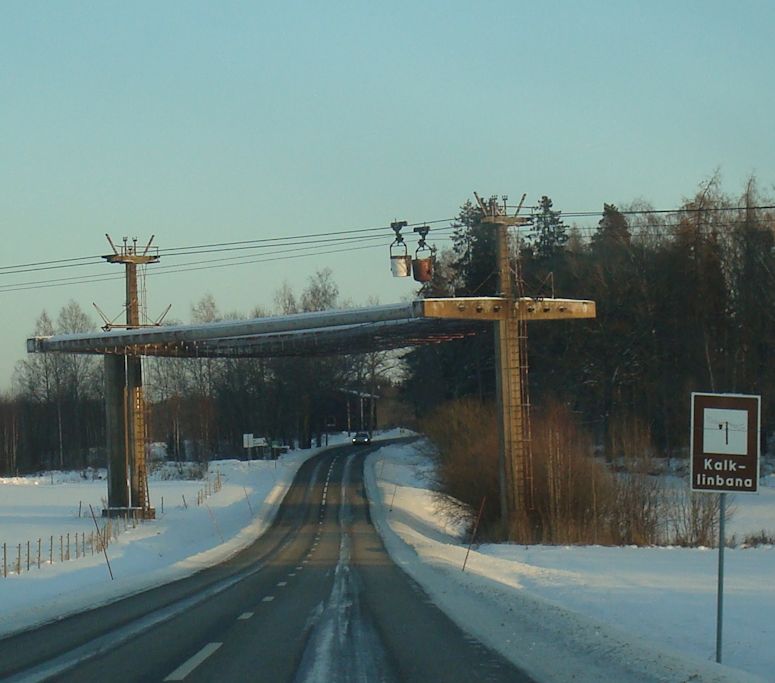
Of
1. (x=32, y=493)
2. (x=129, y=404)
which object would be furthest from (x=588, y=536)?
(x=32, y=493)

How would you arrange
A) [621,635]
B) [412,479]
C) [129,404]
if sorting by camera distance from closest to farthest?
[621,635] < [129,404] < [412,479]

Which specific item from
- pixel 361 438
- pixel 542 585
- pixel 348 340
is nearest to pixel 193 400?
pixel 361 438

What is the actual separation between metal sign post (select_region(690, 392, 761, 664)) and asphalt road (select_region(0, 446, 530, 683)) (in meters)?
3.01

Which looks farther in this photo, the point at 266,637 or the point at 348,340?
the point at 348,340

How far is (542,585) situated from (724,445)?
10.3 m

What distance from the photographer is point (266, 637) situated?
1421 centimetres

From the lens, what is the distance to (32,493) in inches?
2790

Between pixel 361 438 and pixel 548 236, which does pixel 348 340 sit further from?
pixel 361 438

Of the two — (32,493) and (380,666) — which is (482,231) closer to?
(32,493)

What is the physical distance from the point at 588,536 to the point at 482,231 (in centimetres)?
3582

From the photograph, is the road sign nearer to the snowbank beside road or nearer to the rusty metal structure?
the snowbank beside road

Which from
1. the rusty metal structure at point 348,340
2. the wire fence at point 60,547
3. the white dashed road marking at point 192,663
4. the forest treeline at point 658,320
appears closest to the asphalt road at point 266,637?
the white dashed road marking at point 192,663

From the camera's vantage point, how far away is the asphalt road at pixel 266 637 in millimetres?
11305

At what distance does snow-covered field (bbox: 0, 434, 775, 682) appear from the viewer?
11781 millimetres
